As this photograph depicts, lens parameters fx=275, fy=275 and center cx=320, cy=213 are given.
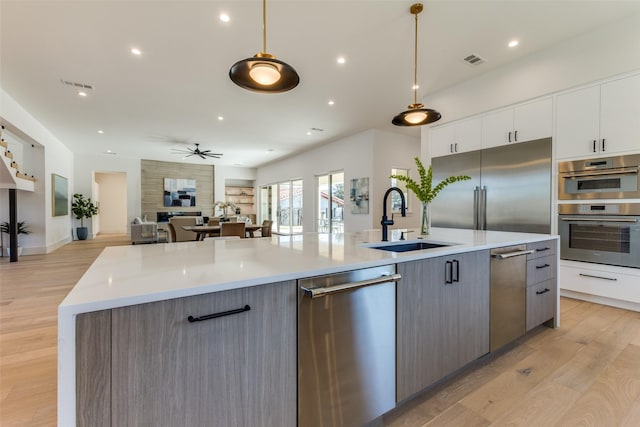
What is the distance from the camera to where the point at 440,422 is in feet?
A: 4.76

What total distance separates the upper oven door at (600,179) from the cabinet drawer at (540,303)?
58.0 inches

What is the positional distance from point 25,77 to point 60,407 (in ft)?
18.3

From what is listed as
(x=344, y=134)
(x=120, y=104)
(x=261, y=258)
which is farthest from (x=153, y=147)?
(x=261, y=258)

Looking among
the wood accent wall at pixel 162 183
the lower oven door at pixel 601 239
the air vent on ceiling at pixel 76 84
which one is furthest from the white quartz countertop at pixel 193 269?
the wood accent wall at pixel 162 183

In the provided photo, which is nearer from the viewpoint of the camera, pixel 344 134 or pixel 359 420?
pixel 359 420

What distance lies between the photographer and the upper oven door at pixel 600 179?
9.57ft

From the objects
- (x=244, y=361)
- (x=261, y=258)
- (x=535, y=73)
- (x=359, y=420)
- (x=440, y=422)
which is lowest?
(x=440, y=422)

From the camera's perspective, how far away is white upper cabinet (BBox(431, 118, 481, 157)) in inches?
169

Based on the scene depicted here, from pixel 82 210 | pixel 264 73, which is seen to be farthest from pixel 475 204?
pixel 82 210

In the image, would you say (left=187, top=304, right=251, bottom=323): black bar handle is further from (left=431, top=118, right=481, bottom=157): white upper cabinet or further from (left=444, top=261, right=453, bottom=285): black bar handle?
(left=431, top=118, right=481, bottom=157): white upper cabinet

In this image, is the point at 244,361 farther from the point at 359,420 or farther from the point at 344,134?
the point at 344,134

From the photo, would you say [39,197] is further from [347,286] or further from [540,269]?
[540,269]

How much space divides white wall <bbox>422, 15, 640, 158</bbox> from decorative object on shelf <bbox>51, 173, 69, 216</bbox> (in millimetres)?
9483

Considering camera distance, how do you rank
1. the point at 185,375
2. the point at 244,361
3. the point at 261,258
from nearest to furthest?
the point at 185,375 < the point at 244,361 < the point at 261,258
